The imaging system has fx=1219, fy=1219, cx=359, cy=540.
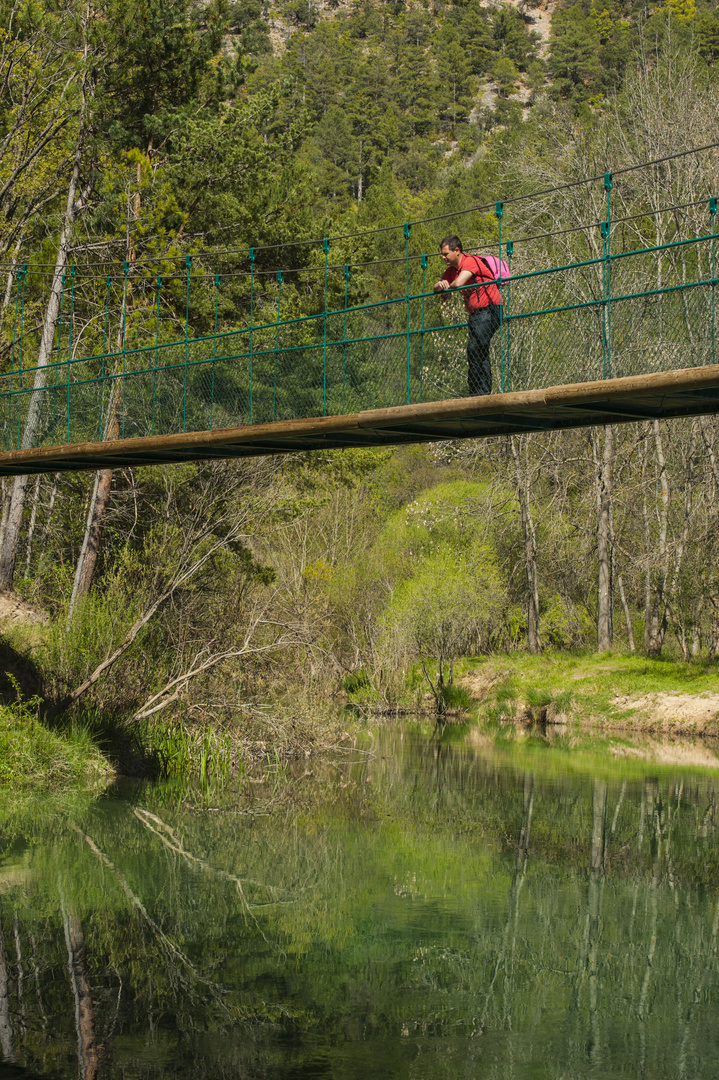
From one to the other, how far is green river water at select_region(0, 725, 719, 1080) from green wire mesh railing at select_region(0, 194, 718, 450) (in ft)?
14.3

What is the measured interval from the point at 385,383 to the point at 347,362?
228 centimetres

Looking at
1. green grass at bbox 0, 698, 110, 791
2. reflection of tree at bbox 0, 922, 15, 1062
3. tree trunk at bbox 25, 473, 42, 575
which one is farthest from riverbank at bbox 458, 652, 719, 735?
reflection of tree at bbox 0, 922, 15, 1062

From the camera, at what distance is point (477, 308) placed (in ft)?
31.4

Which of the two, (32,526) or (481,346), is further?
(32,526)

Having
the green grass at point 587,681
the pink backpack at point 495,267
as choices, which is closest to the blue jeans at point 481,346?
the pink backpack at point 495,267

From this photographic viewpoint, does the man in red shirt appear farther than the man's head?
Yes

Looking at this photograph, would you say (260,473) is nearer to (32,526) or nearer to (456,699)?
(32,526)

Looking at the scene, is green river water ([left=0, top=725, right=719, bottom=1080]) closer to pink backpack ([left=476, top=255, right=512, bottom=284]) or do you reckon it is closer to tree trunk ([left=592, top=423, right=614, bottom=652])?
pink backpack ([left=476, top=255, right=512, bottom=284])

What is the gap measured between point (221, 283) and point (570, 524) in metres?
11.8

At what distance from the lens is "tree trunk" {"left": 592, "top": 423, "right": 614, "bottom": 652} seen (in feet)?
88.3

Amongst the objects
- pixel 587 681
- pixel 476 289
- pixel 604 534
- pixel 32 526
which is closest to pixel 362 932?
pixel 476 289

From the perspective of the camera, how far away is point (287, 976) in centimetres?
847

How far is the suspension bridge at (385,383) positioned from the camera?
9133mm

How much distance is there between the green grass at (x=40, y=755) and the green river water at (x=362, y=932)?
647 mm
